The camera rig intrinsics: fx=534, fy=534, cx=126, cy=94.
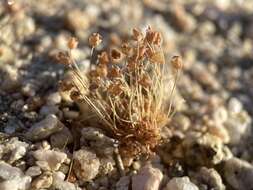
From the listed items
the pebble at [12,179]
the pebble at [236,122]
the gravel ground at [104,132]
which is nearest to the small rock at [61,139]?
the gravel ground at [104,132]

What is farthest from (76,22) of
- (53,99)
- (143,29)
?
(53,99)

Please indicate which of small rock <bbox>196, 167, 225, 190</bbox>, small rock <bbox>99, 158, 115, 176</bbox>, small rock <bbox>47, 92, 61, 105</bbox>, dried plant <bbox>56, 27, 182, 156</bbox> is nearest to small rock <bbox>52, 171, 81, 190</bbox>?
small rock <bbox>99, 158, 115, 176</bbox>

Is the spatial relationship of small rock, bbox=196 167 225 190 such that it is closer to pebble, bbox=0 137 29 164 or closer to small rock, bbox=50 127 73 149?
small rock, bbox=50 127 73 149

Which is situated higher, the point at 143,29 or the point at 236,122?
the point at 143,29

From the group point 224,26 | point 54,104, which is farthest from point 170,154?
point 224,26

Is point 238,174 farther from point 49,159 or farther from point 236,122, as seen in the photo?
point 49,159
